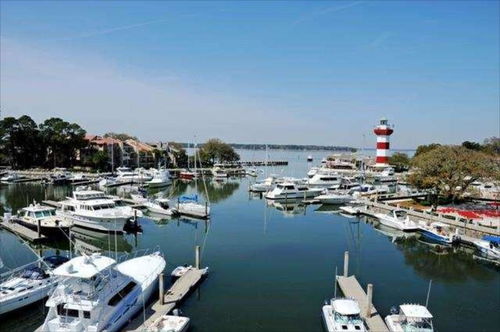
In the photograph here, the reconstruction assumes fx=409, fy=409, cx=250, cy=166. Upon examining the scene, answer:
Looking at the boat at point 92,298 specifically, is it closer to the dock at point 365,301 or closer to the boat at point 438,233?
the dock at point 365,301

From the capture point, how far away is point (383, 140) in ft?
354

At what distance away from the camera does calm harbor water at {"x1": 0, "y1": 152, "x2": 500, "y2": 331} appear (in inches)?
847

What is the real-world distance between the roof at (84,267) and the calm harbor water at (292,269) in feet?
13.9

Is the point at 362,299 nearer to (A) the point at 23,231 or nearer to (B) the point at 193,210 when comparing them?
(B) the point at 193,210

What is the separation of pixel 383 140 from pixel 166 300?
95.7m

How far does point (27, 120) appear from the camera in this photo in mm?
97938

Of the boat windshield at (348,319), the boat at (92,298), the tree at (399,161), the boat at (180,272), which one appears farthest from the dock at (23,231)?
the tree at (399,161)

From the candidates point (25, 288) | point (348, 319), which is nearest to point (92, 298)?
point (25, 288)

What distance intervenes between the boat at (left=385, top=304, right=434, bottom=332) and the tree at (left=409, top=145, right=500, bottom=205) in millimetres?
35020

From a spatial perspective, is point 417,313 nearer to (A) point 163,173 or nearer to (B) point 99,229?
(B) point 99,229

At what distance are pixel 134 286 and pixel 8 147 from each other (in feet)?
303

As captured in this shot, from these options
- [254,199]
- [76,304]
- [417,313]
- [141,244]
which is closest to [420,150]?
[254,199]

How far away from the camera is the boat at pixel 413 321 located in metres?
18.5

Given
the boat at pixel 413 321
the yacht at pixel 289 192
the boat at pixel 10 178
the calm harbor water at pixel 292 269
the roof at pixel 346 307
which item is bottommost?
the calm harbor water at pixel 292 269
